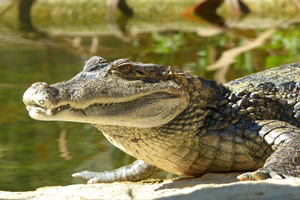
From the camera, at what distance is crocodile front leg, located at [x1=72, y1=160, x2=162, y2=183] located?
4.57 m

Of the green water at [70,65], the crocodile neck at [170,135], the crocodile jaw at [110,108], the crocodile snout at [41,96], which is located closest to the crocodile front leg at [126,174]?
the green water at [70,65]

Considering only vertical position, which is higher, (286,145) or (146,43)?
(146,43)

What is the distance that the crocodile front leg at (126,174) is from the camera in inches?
180

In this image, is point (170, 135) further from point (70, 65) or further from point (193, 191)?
point (70, 65)

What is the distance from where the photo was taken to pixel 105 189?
3781 millimetres

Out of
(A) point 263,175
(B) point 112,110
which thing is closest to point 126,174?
(B) point 112,110

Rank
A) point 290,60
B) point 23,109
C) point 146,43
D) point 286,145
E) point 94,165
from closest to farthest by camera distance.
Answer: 1. point 286,145
2. point 94,165
3. point 23,109
4. point 290,60
5. point 146,43

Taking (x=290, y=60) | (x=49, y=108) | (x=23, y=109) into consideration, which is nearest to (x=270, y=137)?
(x=49, y=108)

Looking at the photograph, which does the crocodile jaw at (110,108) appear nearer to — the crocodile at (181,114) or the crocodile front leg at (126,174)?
the crocodile at (181,114)

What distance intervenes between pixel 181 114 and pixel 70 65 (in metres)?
5.36

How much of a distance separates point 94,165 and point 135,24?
8.83 meters

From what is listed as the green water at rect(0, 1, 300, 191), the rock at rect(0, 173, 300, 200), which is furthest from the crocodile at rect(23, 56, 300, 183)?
the green water at rect(0, 1, 300, 191)

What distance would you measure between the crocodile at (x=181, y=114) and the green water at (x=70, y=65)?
1.10 metres

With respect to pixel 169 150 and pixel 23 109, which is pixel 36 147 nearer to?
pixel 23 109
